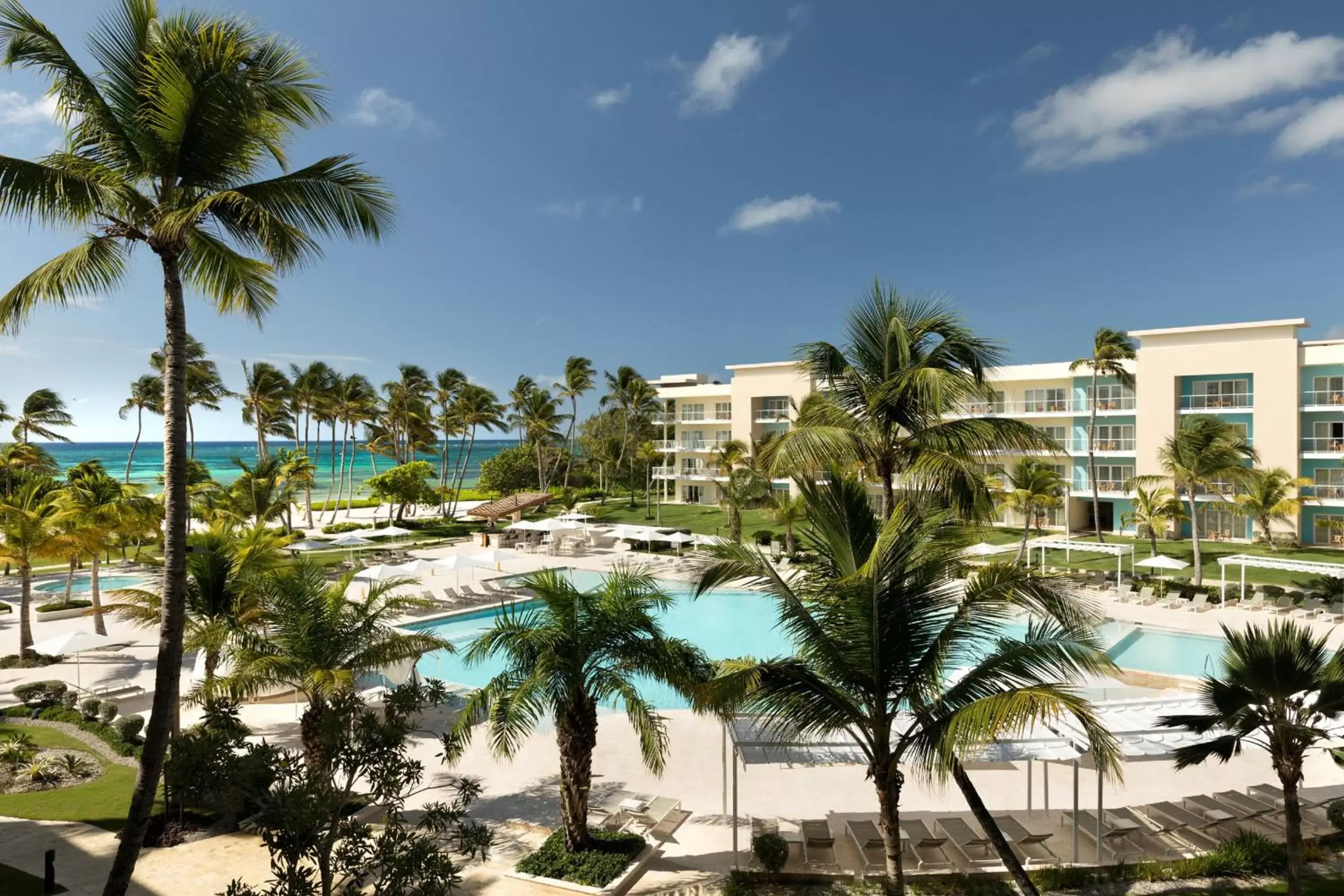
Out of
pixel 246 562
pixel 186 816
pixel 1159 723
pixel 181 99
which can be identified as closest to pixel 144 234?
pixel 181 99

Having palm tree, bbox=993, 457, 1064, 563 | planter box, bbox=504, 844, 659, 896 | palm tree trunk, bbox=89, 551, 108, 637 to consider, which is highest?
palm tree, bbox=993, 457, 1064, 563

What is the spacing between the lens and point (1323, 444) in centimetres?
3278

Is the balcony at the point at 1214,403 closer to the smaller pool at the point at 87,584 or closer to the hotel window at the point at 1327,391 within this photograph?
the hotel window at the point at 1327,391

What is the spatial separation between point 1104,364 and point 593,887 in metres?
33.5

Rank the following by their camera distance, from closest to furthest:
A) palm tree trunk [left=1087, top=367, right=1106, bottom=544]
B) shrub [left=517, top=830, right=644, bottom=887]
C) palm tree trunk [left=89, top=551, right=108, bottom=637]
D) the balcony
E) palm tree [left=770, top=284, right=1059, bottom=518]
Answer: shrub [left=517, top=830, right=644, bottom=887], palm tree [left=770, top=284, right=1059, bottom=518], palm tree trunk [left=89, top=551, right=108, bottom=637], the balcony, palm tree trunk [left=1087, top=367, right=1106, bottom=544]

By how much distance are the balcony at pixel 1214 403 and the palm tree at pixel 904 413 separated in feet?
104

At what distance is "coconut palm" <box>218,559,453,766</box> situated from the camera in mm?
9922

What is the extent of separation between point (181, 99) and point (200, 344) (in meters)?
43.0

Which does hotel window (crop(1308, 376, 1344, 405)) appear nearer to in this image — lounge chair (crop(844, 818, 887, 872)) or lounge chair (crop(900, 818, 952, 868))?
lounge chair (crop(900, 818, 952, 868))

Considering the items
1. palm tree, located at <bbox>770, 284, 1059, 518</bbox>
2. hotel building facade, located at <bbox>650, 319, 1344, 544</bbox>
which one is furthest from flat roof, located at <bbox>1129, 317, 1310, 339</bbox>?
palm tree, located at <bbox>770, 284, 1059, 518</bbox>

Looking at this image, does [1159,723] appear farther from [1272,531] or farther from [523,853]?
[1272,531]

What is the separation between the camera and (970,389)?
918cm

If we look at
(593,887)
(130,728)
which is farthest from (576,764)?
(130,728)

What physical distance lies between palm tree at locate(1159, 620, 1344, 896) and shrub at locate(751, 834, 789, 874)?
14.3 ft
